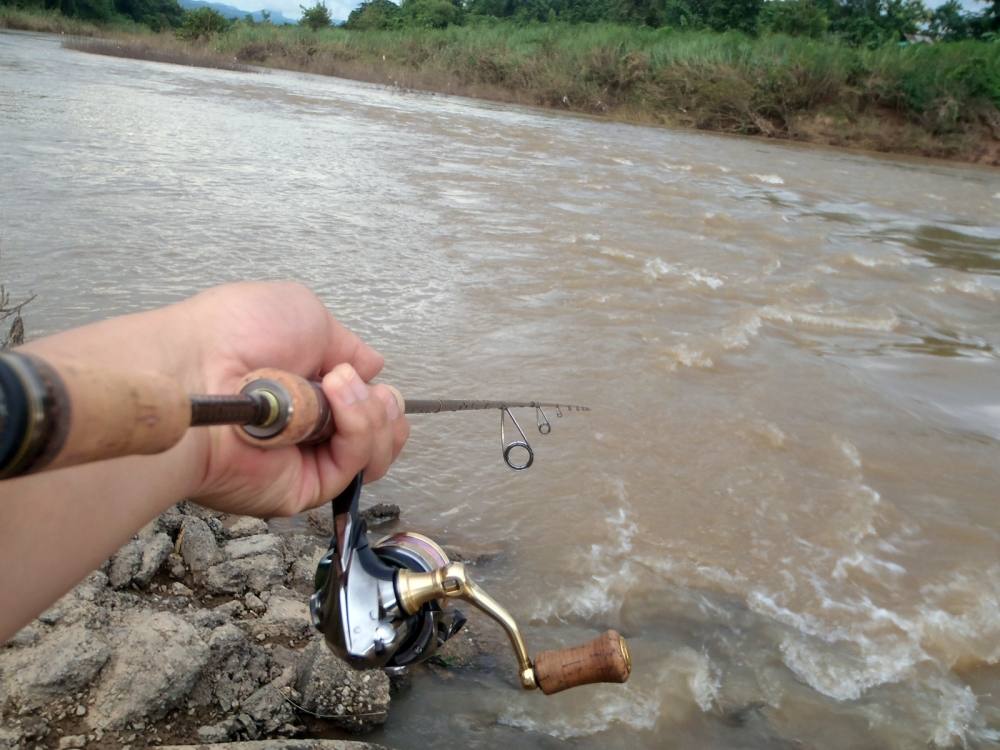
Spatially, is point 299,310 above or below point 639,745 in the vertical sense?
above

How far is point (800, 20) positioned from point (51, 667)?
3783 cm

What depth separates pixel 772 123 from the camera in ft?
82.1

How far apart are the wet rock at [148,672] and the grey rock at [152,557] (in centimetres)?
32

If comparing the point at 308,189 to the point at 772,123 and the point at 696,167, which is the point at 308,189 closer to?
the point at 696,167

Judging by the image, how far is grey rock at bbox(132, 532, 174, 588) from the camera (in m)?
2.59

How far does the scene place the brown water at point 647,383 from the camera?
9.05ft

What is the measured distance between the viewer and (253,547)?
9.43ft

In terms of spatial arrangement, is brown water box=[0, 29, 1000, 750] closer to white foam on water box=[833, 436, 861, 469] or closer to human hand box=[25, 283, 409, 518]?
white foam on water box=[833, 436, 861, 469]

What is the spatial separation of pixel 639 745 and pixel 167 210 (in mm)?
5941

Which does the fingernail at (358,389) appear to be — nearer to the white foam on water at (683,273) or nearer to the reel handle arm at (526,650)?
the reel handle arm at (526,650)

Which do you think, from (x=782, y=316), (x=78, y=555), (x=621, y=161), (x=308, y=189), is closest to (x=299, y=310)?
(x=78, y=555)

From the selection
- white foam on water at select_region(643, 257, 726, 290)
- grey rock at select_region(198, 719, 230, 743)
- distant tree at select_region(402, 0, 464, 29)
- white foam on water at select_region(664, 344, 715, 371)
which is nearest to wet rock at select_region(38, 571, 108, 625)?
grey rock at select_region(198, 719, 230, 743)

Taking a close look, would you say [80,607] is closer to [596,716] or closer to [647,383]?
[596,716]

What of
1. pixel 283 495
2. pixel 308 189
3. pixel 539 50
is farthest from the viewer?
pixel 539 50
